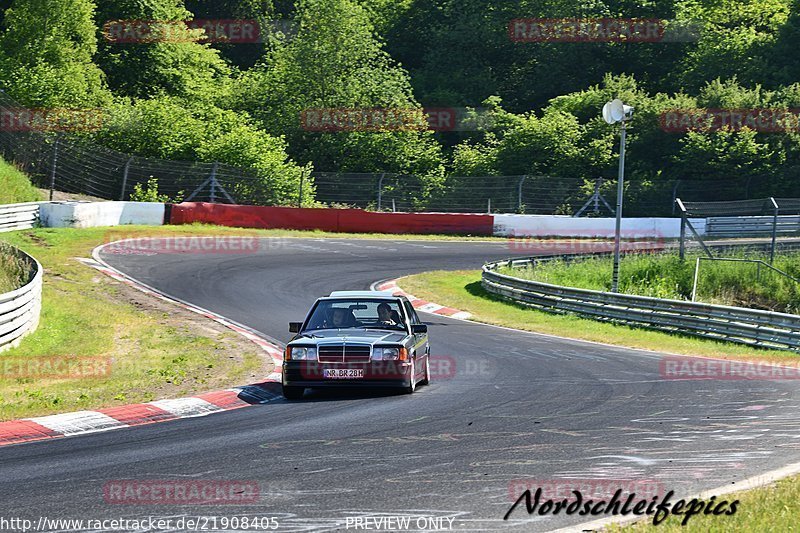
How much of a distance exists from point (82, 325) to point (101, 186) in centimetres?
2044

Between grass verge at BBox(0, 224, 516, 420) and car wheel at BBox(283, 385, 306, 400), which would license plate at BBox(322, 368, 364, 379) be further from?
grass verge at BBox(0, 224, 516, 420)

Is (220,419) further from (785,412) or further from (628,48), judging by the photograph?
(628,48)

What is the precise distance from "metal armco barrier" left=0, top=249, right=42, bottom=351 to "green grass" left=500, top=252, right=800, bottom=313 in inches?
595

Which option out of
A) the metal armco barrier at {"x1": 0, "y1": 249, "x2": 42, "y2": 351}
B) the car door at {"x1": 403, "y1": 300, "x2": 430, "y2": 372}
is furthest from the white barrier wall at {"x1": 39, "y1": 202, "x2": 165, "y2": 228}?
the car door at {"x1": 403, "y1": 300, "x2": 430, "y2": 372}

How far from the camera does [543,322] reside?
23750 mm

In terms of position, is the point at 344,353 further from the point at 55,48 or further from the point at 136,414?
the point at 55,48

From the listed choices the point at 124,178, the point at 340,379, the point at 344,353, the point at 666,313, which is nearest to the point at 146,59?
the point at 124,178

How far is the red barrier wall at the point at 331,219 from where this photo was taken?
1437 inches

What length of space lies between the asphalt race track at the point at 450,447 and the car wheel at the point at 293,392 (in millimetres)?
A: 239

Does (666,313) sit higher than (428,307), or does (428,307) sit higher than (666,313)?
(666,313)

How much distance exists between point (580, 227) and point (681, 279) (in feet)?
39.1

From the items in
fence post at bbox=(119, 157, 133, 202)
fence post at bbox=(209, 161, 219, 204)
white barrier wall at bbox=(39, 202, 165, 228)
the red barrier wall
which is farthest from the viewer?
fence post at bbox=(209, 161, 219, 204)

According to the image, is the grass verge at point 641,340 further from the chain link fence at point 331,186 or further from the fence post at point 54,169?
the fence post at point 54,169

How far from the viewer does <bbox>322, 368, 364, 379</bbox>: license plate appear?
12.9 meters
